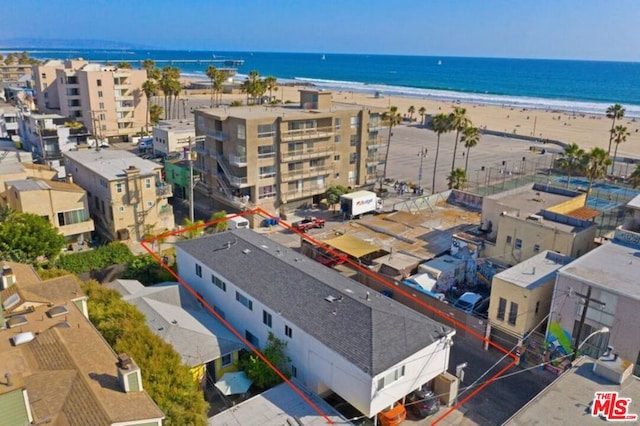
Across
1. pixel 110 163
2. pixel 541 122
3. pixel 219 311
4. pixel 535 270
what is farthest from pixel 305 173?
pixel 541 122

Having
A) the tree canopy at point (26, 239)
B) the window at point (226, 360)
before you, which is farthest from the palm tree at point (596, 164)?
the tree canopy at point (26, 239)

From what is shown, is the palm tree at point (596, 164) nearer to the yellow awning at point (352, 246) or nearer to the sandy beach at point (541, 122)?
the yellow awning at point (352, 246)

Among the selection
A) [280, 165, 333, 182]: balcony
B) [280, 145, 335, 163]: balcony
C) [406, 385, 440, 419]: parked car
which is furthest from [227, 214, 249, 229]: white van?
[406, 385, 440, 419]: parked car

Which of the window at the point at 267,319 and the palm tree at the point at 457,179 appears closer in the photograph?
the window at the point at 267,319

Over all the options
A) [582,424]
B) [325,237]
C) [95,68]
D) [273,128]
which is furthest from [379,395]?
[95,68]

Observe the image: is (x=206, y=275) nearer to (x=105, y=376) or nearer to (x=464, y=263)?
(x=105, y=376)

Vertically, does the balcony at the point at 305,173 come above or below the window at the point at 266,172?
below

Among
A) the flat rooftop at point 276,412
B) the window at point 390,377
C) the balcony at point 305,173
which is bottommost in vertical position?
the flat rooftop at point 276,412
